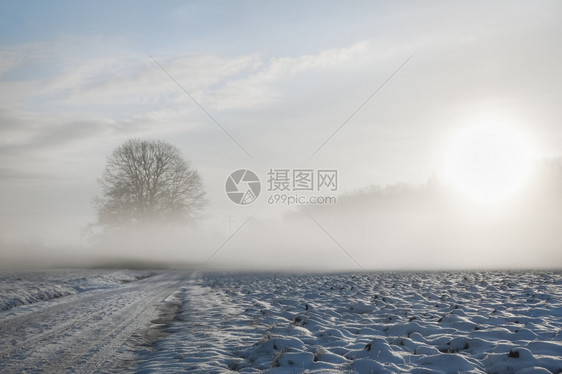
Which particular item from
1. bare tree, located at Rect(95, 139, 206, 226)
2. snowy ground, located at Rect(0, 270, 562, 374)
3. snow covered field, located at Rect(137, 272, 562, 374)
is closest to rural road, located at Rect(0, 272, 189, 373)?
snowy ground, located at Rect(0, 270, 562, 374)

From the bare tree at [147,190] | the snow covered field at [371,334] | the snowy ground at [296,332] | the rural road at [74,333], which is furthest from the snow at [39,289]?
the bare tree at [147,190]

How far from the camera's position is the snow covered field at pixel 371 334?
6.44 m

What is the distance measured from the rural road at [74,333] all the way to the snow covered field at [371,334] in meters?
0.84

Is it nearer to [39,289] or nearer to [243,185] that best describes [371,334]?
[39,289]

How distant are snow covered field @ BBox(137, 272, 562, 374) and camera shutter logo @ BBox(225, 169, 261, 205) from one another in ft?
114

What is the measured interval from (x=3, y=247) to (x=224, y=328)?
202 feet

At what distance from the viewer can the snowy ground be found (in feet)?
21.7

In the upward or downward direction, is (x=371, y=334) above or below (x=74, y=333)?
above

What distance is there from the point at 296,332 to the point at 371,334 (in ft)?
5.08

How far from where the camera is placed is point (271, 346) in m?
7.68

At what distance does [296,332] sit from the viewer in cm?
878

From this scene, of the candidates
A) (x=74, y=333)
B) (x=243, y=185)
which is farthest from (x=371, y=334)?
(x=243, y=185)

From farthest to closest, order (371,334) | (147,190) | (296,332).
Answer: (147,190) → (296,332) → (371,334)

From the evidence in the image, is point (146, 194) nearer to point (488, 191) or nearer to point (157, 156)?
point (157, 156)
